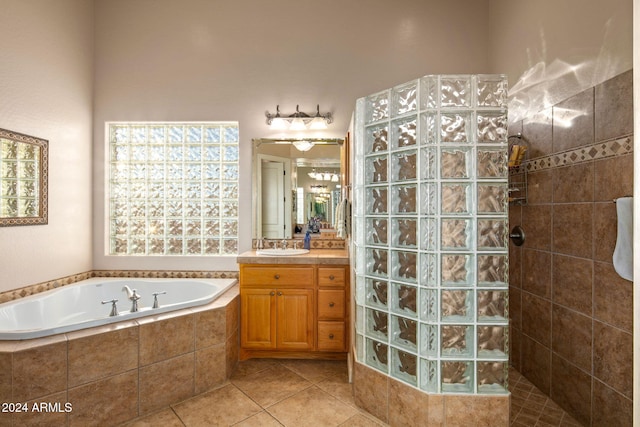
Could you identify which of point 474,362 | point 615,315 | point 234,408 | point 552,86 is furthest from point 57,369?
point 552,86

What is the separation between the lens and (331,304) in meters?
2.49

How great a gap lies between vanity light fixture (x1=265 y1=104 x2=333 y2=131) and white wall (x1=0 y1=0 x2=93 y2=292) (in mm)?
1648

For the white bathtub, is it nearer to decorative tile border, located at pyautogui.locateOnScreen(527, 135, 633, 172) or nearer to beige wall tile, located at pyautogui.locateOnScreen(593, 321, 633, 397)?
beige wall tile, located at pyautogui.locateOnScreen(593, 321, 633, 397)

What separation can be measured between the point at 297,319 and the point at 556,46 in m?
2.62

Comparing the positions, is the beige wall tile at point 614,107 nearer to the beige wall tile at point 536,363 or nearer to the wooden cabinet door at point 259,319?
the beige wall tile at point 536,363

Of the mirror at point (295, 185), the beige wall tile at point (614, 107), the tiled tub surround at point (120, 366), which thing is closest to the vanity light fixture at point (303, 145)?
the mirror at point (295, 185)

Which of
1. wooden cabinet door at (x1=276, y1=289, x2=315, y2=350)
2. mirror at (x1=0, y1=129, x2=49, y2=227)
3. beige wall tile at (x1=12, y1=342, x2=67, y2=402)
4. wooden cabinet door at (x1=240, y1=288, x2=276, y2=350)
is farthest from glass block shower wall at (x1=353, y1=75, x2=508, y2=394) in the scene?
mirror at (x1=0, y1=129, x2=49, y2=227)

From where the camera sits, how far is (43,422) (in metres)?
1.56

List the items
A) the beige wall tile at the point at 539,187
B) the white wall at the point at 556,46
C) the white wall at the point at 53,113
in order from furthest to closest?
the white wall at the point at 53,113 → the beige wall tile at the point at 539,187 → the white wall at the point at 556,46

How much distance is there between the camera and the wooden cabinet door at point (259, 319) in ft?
8.20

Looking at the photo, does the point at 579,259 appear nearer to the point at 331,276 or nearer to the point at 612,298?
the point at 612,298

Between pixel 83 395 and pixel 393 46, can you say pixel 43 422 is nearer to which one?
pixel 83 395

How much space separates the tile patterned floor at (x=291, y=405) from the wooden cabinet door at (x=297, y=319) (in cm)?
20

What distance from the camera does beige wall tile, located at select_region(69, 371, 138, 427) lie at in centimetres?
164
